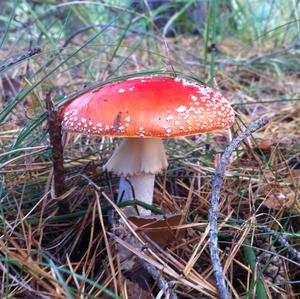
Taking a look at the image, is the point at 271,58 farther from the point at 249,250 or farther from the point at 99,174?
the point at 249,250

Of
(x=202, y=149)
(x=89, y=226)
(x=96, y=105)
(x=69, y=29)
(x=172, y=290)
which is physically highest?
(x=69, y=29)

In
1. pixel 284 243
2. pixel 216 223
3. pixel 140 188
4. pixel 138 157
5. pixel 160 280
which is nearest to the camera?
pixel 216 223

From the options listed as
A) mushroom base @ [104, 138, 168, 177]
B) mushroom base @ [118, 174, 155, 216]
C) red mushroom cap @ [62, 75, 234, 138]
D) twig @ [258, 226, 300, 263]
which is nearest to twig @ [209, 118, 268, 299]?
red mushroom cap @ [62, 75, 234, 138]

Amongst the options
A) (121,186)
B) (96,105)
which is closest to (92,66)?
(121,186)

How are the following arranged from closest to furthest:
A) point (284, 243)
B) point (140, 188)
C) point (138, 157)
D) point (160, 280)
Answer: point (160, 280), point (284, 243), point (138, 157), point (140, 188)

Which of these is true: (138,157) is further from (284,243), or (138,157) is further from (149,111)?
(284,243)

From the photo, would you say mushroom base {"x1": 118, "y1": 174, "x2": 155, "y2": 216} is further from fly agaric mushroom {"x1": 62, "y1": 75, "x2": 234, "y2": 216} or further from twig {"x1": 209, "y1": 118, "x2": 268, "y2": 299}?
twig {"x1": 209, "y1": 118, "x2": 268, "y2": 299}

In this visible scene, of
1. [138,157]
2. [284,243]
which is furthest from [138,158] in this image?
[284,243]
